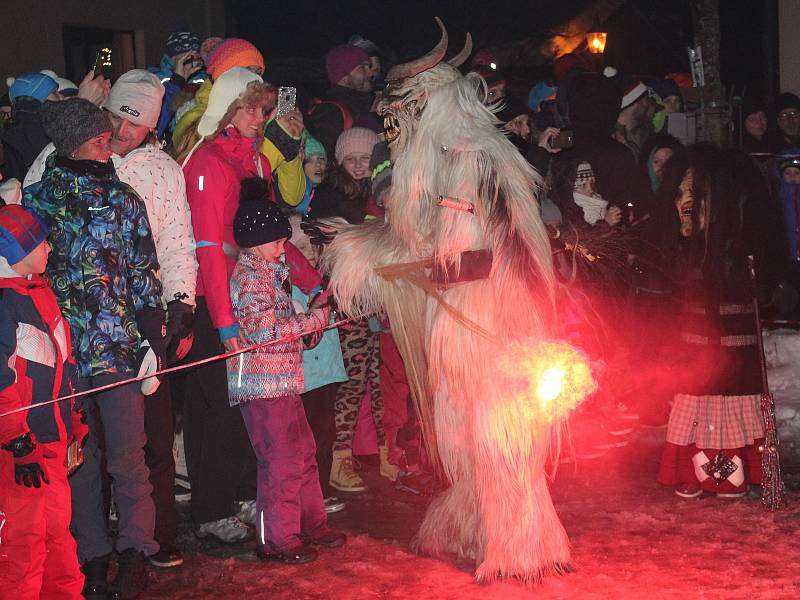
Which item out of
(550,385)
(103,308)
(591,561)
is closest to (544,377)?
(550,385)

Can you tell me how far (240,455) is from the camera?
5.20 meters

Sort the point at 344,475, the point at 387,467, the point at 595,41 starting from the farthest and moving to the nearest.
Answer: the point at 595,41, the point at 387,467, the point at 344,475

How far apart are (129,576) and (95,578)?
0.14 meters

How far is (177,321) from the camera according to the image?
4582 mm

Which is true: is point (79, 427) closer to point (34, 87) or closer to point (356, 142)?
point (34, 87)

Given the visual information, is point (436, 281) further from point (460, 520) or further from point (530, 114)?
point (530, 114)

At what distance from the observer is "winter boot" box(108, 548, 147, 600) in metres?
4.40

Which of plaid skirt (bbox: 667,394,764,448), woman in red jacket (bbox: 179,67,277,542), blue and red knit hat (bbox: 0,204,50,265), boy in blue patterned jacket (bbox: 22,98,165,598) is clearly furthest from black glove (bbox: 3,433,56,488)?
plaid skirt (bbox: 667,394,764,448)

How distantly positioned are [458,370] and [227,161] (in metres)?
1.49

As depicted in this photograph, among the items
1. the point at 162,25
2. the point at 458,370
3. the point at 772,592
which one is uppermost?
the point at 162,25

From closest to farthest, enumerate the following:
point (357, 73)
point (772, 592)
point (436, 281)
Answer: point (772, 592) < point (436, 281) < point (357, 73)

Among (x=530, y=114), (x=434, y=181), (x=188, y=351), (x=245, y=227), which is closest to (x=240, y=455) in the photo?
(x=188, y=351)

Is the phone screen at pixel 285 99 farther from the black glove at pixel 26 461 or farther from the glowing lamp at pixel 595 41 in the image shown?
the glowing lamp at pixel 595 41

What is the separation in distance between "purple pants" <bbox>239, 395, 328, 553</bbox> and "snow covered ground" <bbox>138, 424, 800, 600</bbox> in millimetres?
160
